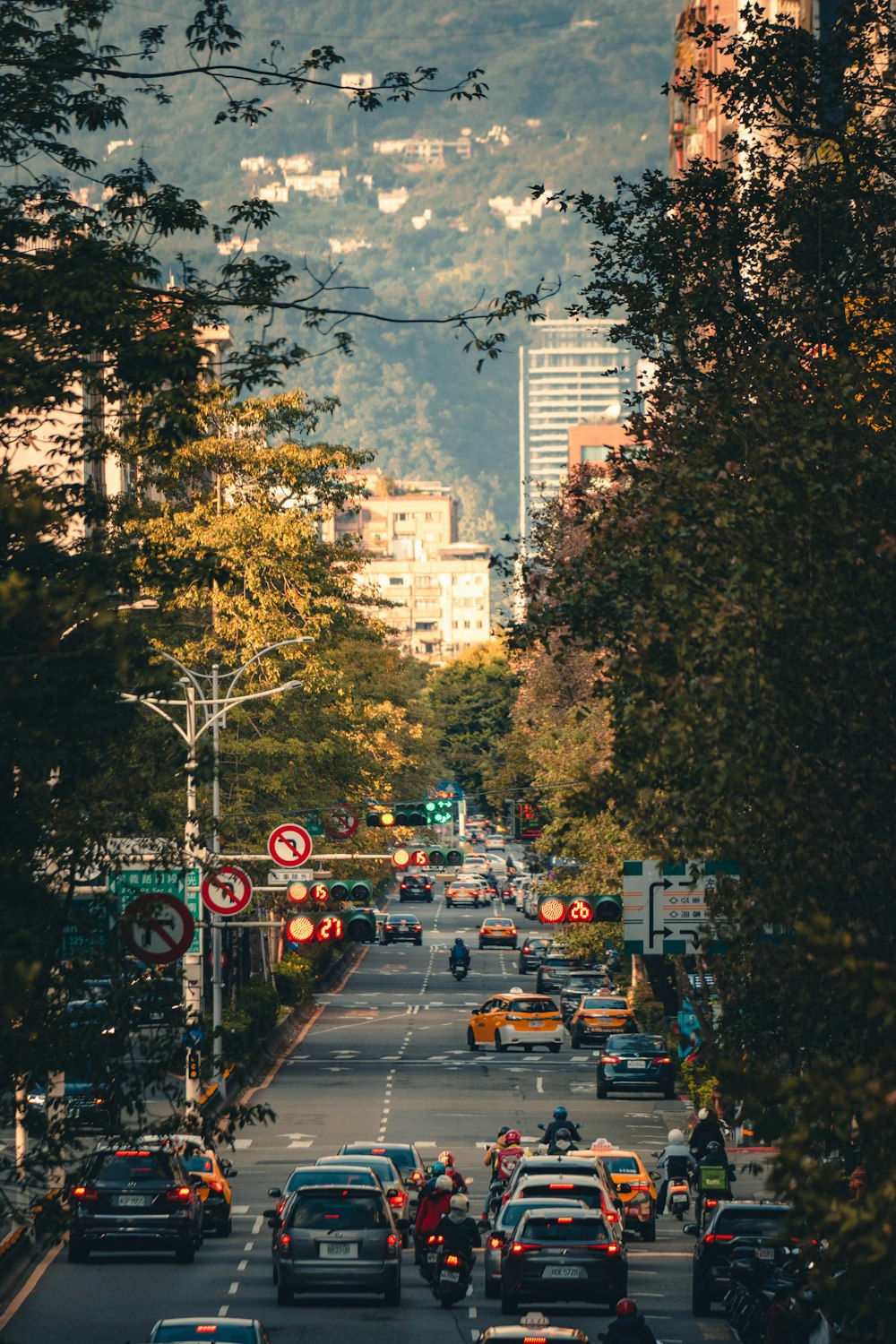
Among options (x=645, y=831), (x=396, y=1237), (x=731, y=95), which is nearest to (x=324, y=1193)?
(x=396, y=1237)

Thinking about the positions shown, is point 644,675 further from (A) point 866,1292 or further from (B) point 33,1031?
(A) point 866,1292

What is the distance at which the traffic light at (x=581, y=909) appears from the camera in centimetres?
4641

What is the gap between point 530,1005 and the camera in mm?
60438

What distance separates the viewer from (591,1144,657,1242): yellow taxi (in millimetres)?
30875

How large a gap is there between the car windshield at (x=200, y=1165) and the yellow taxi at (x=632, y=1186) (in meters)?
5.29

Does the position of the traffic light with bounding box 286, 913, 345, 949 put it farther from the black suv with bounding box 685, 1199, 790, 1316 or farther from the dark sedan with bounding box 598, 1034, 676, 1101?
the black suv with bounding box 685, 1199, 790, 1316

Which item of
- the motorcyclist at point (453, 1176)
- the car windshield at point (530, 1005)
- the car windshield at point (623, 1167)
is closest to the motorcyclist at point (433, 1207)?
the motorcyclist at point (453, 1176)

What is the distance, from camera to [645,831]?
17.4 m

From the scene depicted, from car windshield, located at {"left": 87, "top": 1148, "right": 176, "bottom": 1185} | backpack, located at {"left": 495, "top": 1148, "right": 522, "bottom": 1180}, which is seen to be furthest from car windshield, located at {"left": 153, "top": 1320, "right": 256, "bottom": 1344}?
backpack, located at {"left": 495, "top": 1148, "right": 522, "bottom": 1180}

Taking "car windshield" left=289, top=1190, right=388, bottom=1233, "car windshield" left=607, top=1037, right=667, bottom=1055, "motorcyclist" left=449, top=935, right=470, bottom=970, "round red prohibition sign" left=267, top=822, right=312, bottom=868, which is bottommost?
"motorcyclist" left=449, top=935, right=470, bottom=970

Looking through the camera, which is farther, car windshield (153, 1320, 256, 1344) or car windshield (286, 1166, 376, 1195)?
car windshield (286, 1166, 376, 1195)

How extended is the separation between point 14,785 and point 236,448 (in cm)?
4598

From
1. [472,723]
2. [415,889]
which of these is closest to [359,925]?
[415,889]

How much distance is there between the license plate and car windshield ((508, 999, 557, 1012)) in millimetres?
35186
